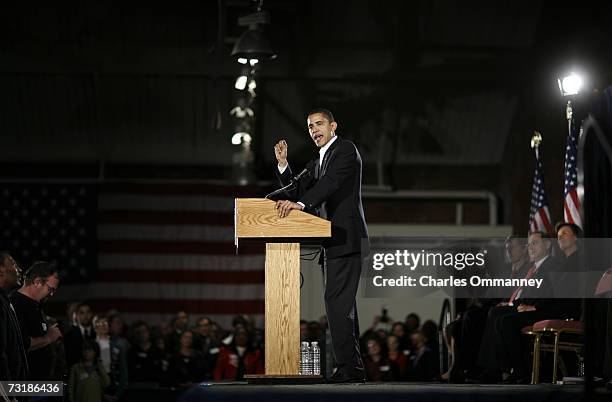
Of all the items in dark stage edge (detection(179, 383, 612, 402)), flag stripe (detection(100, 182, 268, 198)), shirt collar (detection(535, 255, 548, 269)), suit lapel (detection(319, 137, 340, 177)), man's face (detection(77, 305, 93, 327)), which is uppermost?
flag stripe (detection(100, 182, 268, 198))

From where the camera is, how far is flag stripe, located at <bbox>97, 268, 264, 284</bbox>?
49.0 feet

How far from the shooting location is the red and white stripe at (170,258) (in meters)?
Result: 14.9

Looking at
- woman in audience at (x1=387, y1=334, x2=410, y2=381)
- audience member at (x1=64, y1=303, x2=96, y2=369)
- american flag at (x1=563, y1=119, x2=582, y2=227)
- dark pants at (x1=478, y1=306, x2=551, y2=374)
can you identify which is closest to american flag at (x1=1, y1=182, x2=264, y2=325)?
woman in audience at (x1=387, y1=334, x2=410, y2=381)

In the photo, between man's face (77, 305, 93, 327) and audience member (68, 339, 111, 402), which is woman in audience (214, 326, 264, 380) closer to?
man's face (77, 305, 93, 327)

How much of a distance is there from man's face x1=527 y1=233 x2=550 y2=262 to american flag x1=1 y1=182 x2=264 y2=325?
7.48m

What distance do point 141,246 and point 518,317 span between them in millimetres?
8563

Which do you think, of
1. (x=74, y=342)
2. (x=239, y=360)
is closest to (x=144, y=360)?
(x=239, y=360)

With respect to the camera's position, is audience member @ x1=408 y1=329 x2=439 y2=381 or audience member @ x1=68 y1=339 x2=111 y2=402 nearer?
audience member @ x1=68 y1=339 x2=111 y2=402

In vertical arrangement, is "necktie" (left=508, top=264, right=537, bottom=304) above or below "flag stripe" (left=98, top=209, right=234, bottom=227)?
below

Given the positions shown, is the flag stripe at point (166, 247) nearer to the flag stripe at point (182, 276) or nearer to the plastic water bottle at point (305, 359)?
the flag stripe at point (182, 276)

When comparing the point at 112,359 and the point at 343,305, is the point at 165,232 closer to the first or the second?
the point at 112,359

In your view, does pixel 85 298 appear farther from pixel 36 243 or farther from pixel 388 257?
pixel 388 257

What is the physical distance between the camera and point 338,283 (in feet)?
17.6

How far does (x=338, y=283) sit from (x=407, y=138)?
991cm
